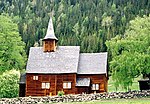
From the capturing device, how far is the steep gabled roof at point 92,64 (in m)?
67.4

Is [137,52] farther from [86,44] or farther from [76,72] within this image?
[86,44]

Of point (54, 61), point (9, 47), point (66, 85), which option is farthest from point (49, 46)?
point (9, 47)

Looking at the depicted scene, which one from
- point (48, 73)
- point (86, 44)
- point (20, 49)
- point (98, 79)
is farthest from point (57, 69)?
point (86, 44)

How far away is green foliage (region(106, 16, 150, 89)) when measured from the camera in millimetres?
55219

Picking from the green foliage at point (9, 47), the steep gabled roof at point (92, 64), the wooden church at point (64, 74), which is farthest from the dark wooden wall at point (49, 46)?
the green foliage at point (9, 47)

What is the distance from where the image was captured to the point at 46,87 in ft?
224

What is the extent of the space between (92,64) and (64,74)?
5076mm

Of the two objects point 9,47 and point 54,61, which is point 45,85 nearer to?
point 54,61

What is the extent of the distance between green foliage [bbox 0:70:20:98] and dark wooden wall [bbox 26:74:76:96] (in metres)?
3.57

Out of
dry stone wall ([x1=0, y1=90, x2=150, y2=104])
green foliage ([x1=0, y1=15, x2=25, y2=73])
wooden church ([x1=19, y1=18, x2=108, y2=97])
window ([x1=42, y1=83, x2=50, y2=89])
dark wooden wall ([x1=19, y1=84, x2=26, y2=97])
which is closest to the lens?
dry stone wall ([x1=0, y1=90, x2=150, y2=104])

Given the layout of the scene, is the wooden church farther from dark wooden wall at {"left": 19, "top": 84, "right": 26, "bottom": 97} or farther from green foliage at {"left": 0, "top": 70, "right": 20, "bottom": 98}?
green foliage at {"left": 0, "top": 70, "right": 20, "bottom": 98}

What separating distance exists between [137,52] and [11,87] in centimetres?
2088

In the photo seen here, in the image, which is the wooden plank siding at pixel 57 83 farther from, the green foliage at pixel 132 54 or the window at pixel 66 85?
the green foliage at pixel 132 54

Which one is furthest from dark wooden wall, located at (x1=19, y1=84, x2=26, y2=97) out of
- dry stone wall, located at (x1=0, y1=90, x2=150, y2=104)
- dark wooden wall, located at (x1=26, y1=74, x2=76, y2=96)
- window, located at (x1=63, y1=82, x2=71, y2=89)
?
dry stone wall, located at (x1=0, y1=90, x2=150, y2=104)
